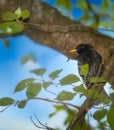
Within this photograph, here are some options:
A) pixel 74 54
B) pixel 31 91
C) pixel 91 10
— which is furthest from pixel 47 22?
pixel 31 91

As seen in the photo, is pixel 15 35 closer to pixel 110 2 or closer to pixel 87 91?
pixel 110 2

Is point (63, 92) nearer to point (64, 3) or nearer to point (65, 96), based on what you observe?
point (65, 96)

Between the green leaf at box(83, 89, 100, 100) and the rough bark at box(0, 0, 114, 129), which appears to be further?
the rough bark at box(0, 0, 114, 129)

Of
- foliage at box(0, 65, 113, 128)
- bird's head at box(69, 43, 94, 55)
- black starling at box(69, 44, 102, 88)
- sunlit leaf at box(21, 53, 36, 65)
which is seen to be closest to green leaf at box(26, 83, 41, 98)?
foliage at box(0, 65, 113, 128)

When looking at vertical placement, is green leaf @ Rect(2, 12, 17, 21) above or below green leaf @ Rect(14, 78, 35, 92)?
above

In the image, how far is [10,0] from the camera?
1391 mm

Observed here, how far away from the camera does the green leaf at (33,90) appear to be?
772mm

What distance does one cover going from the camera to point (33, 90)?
2.54ft

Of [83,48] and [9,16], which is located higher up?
[9,16]

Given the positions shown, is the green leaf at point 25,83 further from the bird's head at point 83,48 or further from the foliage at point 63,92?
the bird's head at point 83,48

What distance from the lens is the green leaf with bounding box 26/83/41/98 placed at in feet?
2.53

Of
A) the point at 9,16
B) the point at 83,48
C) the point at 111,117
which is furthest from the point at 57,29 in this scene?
the point at 111,117

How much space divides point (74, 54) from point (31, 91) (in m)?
0.62

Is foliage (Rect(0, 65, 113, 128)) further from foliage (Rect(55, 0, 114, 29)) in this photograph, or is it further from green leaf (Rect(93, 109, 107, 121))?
foliage (Rect(55, 0, 114, 29))
